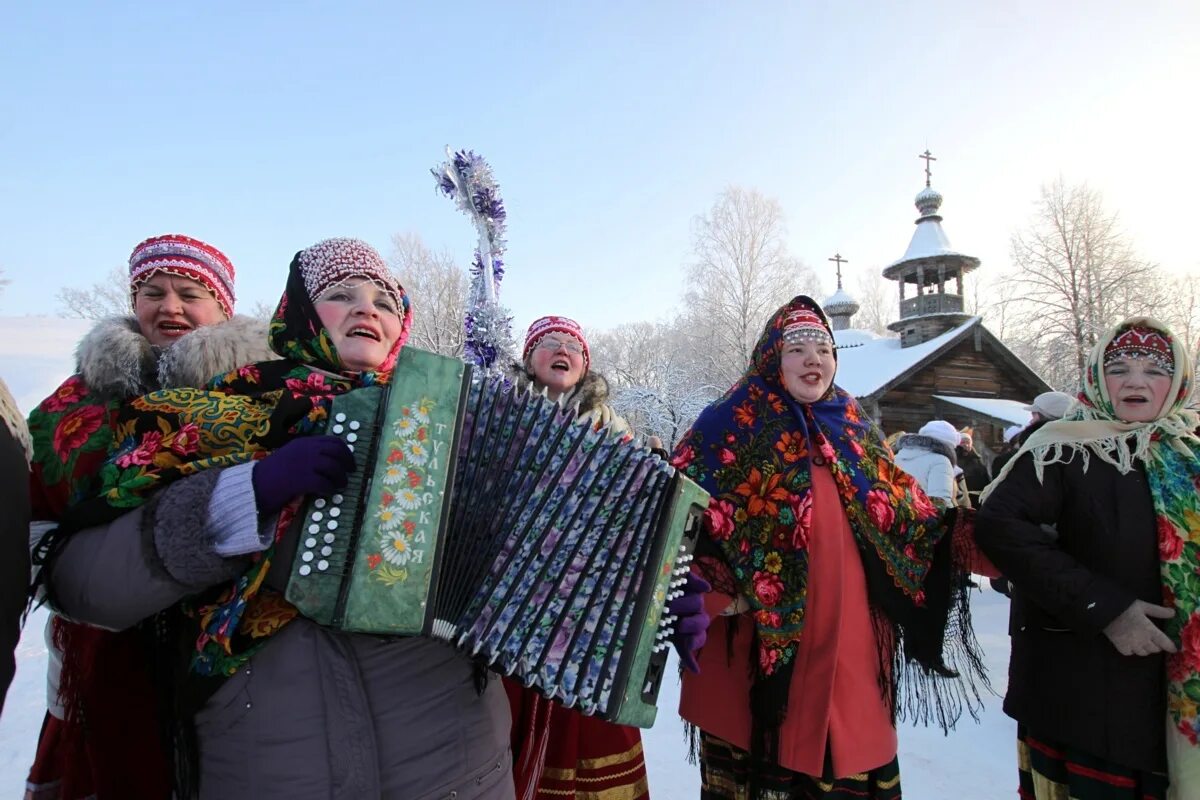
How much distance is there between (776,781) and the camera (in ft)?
7.45

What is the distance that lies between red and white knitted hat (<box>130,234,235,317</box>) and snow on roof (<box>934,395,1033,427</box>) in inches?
699

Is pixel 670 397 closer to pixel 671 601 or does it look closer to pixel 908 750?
pixel 908 750

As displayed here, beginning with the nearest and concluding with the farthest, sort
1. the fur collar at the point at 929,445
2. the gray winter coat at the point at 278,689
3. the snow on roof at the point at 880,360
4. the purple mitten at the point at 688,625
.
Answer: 1. the gray winter coat at the point at 278,689
2. the purple mitten at the point at 688,625
3. the fur collar at the point at 929,445
4. the snow on roof at the point at 880,360

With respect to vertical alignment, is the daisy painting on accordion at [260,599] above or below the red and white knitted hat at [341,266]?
below

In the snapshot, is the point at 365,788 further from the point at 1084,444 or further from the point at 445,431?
the point at 1084,444

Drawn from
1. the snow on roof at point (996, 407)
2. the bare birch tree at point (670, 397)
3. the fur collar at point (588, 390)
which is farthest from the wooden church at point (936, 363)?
the fur collar at point (588, 390)

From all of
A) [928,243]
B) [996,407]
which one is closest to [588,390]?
[996,407]

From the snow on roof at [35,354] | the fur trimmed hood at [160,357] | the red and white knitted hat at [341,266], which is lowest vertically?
the fur trimmed hood at [160,357]

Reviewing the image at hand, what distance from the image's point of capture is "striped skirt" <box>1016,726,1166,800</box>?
2.12 m

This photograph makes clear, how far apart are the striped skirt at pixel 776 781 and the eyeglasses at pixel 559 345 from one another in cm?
178

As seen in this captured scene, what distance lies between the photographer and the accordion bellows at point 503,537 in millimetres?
1272

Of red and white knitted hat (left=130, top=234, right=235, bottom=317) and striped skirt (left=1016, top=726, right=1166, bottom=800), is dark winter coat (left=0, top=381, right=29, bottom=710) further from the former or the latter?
striped skirt (left=1016, top=726, right=1166, bottom=800)

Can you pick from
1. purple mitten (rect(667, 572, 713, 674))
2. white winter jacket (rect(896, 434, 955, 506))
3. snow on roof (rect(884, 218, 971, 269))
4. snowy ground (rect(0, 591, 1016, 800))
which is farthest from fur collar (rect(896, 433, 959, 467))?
snow on roof (rect(884, 218, 971, 269))

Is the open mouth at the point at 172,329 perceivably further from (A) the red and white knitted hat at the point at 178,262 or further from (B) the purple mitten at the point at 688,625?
(B) the purple mitten at the point at 688,625
